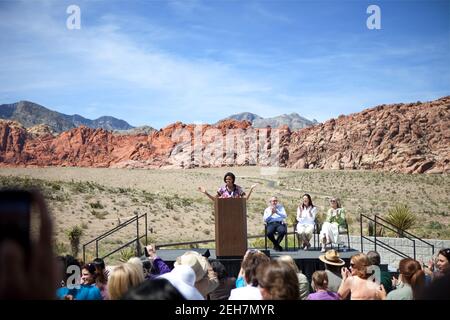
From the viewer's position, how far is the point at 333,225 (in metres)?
11.4

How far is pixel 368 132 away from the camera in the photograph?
103312mm

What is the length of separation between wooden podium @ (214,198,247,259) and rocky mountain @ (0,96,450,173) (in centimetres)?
7460

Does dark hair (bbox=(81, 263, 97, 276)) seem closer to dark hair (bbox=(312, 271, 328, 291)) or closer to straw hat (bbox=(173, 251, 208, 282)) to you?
straw hat (bbox=(173, 251, 208, 282))

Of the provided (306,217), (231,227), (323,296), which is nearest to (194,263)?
(323,296)

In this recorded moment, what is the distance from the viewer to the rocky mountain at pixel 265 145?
89812 mm

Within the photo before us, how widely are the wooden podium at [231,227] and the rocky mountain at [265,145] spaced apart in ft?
245

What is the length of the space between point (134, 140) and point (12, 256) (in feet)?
428

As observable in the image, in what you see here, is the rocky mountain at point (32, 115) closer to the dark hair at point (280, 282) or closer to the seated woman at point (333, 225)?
the seated woman at point (333, 225)

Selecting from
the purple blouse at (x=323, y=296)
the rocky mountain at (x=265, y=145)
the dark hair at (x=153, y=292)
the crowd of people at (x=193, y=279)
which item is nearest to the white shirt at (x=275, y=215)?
the crowd of people at (x=193, y=279)

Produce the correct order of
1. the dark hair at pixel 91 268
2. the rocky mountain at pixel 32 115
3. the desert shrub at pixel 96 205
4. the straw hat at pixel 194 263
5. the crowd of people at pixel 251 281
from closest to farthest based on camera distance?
the crowd of people at pixel 251 281, the straw hat at pixel 194 263, the dark hair at pixel 91 268, the desert shrub at pixel 96 205, the rocky mountain at pixel 32 115

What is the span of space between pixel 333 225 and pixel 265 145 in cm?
11287

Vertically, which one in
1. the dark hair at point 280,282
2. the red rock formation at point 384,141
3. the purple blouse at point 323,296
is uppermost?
the red rock formation at point 384,141

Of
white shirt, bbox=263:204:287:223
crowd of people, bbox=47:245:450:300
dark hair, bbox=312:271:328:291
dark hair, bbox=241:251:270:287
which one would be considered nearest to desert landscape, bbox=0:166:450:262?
crowd of people, bbox=47:245:450:300
